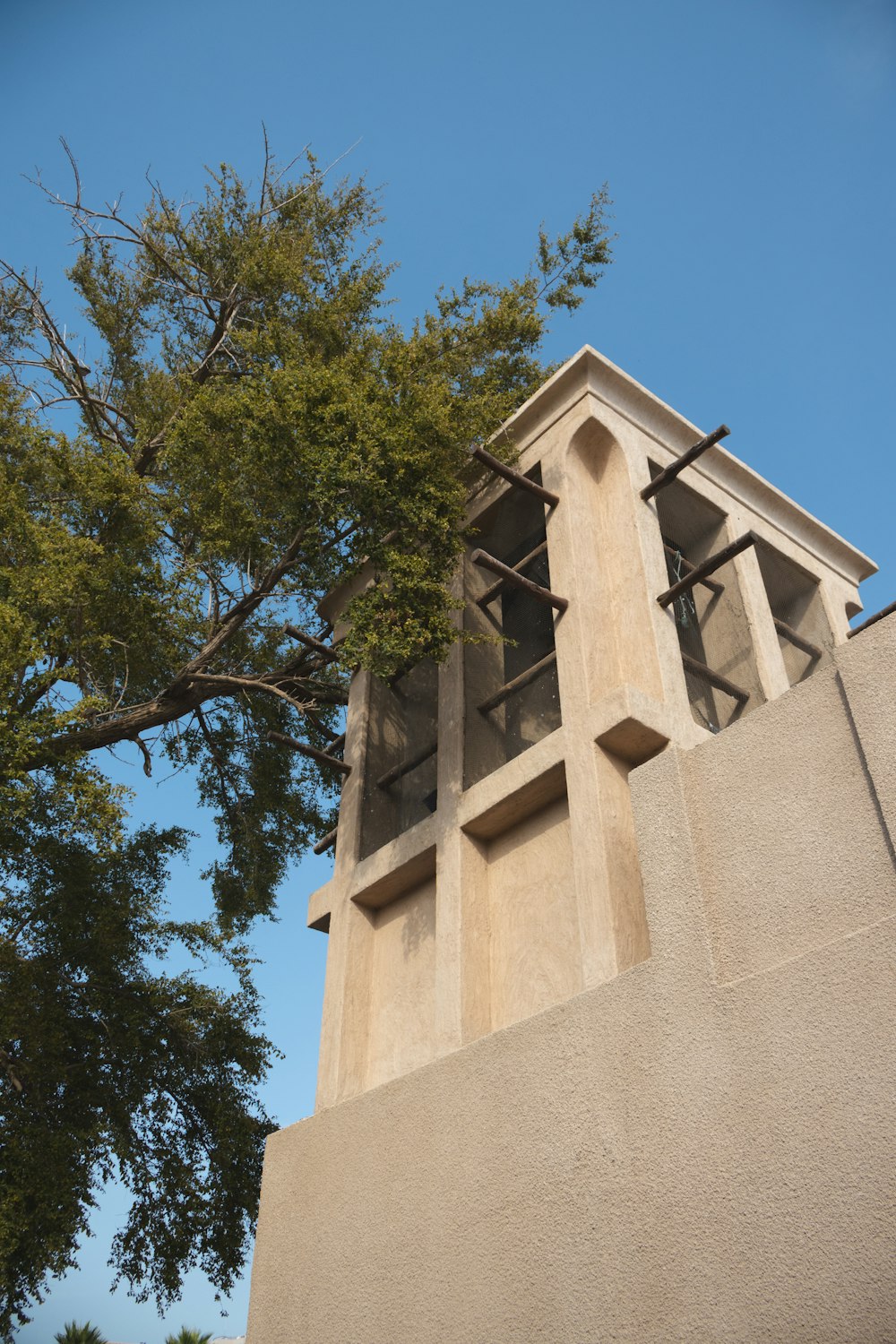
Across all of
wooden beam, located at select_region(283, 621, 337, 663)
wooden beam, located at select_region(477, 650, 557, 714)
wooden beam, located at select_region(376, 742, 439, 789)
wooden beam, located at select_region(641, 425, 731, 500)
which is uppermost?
wooden beam, located at select_region(283, 621, 337, 663)

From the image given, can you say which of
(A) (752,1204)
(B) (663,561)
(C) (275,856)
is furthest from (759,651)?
(C) (275,856)

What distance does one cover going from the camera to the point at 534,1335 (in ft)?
17.7

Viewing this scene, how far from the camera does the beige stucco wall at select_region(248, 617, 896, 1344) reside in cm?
448

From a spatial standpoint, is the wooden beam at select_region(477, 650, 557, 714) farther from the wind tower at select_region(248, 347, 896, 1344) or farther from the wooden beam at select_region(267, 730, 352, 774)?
the wooden beam at select_region(267, 730, 352, 774)

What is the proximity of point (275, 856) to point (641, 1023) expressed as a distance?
9671 millimetres

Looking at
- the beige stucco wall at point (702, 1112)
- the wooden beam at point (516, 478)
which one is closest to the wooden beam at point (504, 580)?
the wooden beam at point (516, 478)

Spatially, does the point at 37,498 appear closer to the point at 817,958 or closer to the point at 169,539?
the point at 169,539

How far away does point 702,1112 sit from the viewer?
5.07 m

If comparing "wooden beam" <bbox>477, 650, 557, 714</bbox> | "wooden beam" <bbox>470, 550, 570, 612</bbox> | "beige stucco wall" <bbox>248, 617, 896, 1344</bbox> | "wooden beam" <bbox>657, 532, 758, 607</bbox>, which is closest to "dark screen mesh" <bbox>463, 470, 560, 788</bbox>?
"wooden beam" <bbox>477, 650, 557, 714</bbox>

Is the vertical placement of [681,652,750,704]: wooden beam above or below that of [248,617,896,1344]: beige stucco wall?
above

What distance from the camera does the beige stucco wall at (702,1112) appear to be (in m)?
4.48

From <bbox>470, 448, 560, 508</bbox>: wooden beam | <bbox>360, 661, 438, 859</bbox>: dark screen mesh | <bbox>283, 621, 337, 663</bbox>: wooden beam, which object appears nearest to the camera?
<bbox>470, 448, 560, 508</bbox>: wooden beam

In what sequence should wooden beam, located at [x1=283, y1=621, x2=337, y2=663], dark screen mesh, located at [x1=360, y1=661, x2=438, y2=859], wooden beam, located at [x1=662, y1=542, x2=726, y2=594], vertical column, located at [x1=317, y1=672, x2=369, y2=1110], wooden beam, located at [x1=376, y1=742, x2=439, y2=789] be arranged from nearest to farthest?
vertical column, located at [x1=317, y1=672, x2=369, y2=1110] → wooden beam, located at [x1=662, y1=542, x2=726, y2=594] → wooden beam, located at [x1=376, y1=742, x2=439, y2=789] → dark screen mesh, located at [x1=360, y1=661, x2=438, y2=859] → wooden beam, located at [x1=283, y1=621, x2=337, y2=663]

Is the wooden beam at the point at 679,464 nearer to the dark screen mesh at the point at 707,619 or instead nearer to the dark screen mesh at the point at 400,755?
the dark screen mesh at the point at 707,619
